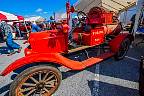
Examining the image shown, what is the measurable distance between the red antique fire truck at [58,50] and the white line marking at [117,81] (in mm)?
479

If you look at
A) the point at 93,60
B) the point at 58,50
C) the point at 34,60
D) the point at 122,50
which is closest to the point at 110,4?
the point at 122,50

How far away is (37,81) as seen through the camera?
373cm

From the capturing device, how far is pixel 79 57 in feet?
21.0

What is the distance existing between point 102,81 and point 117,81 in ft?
1.33

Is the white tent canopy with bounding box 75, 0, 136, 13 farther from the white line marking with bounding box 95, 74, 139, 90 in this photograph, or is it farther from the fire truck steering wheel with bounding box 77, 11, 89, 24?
the white line marking with bounding box 95, 74, 139, 90

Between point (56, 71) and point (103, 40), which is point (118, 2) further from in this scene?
point (56, 71)

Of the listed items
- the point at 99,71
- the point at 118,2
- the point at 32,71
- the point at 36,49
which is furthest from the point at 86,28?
the point at 118,2

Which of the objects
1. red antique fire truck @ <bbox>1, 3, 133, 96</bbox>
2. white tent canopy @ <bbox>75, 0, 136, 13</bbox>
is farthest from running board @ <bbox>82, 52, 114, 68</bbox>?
white tent canopy @ <bbox>75, 0, 136, 13</bbox>

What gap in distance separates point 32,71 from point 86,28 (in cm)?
297

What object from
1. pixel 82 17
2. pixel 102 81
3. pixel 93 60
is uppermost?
pixel 82 17

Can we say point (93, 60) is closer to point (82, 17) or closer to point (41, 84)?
point (82, 17)

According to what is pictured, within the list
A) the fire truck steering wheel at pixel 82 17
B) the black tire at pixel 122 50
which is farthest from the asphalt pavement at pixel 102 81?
the fire truck steering wheel at pixel 82 17

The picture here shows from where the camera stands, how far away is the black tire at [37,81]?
3.47 metres

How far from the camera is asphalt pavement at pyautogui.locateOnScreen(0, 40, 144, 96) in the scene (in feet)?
13.3
